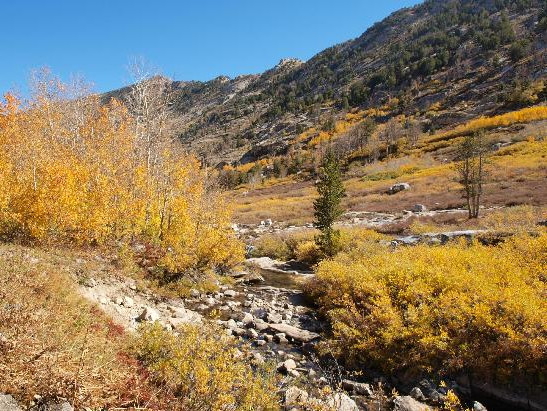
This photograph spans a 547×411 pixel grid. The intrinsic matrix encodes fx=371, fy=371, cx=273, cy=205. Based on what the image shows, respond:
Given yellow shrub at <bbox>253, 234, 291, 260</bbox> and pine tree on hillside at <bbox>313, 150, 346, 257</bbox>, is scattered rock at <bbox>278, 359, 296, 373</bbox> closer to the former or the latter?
pine tree on hillside at <bbox>313, 150, 346, 257</bbox>

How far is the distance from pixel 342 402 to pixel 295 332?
15.2 feet

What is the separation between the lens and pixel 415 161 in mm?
81562

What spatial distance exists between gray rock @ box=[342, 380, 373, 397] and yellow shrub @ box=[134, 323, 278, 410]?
2838 millimetres

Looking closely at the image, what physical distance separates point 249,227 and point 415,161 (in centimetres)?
5167

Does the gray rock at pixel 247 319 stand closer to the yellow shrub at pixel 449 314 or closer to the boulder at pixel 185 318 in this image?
the boulder at pixel 185 318

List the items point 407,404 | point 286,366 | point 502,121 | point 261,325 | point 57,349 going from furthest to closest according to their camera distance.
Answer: point 502,121
point 261,325
point 286,366
point 407,404
point 57,349

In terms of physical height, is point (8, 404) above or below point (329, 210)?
above

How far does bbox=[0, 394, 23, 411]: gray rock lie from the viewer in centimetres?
448

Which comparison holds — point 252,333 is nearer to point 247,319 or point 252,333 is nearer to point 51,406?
point 247,319

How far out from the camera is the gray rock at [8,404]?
448 centimetres

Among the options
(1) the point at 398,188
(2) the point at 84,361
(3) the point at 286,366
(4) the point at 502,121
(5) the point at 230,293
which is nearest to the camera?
(2) the point at 84,361

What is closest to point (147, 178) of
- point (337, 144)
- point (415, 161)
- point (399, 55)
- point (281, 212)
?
point (281, 212)

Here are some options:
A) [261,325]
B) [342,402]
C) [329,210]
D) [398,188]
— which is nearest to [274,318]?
[261,325]

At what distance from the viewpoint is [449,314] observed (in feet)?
36.4
